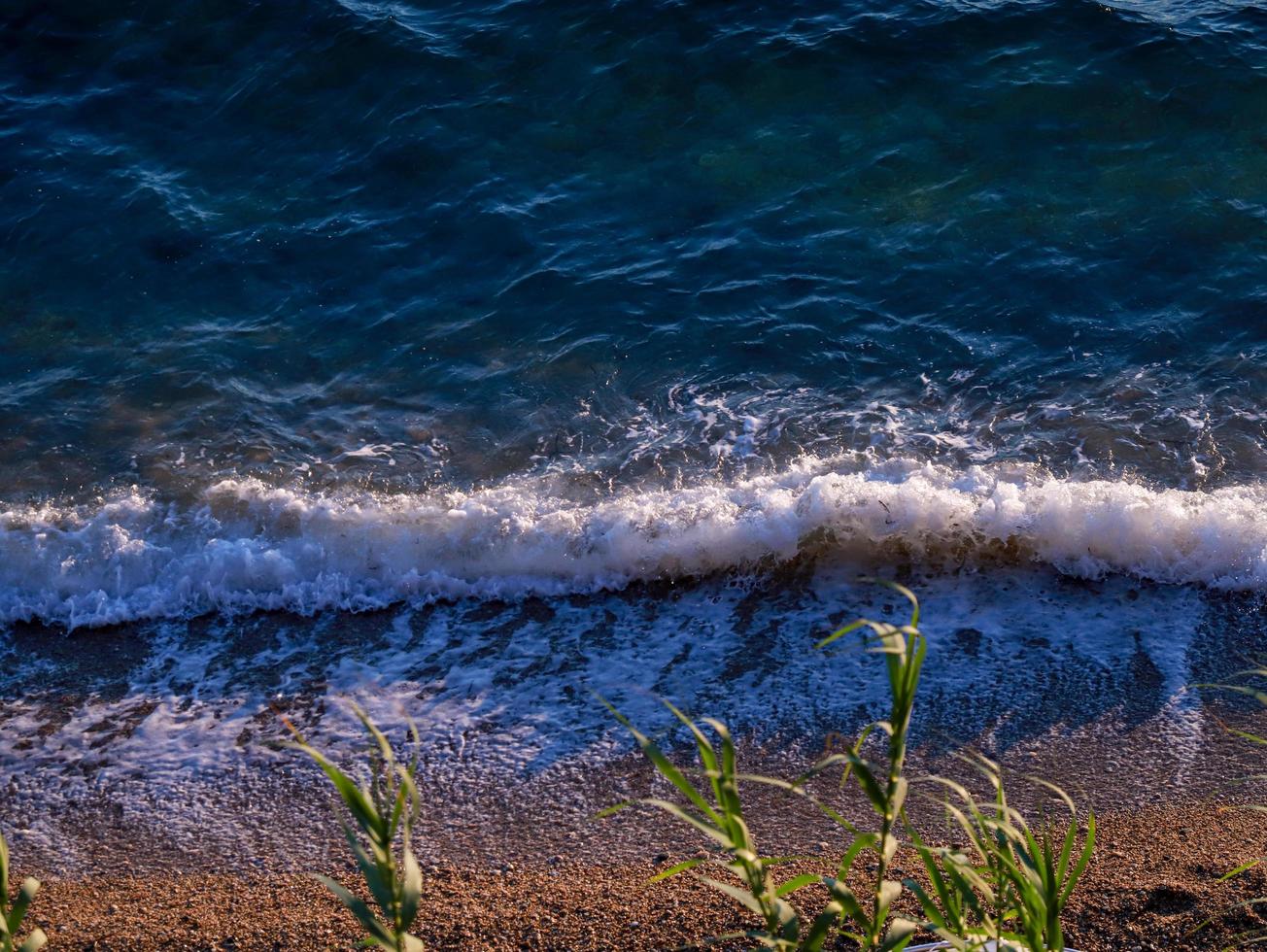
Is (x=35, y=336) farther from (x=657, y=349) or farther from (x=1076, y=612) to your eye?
(x=1076, y=612)

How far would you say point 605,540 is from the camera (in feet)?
21.6

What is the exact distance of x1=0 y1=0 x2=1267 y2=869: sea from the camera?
5.75 m

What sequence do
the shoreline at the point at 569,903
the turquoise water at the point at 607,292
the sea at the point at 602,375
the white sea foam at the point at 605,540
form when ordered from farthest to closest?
the turquoise water at the point at 607,292, the white sea foam at the point at 605,540, the sea at the point at 602,375, the shoreline at the point at 569,903

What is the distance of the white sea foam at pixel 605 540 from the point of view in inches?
247

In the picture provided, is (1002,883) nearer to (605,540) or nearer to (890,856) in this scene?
(890,856)

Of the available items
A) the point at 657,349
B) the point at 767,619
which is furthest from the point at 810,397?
the point at 767,619

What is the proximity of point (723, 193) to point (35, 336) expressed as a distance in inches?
206

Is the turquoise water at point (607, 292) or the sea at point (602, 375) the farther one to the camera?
the turquoise water at point (607, 292)

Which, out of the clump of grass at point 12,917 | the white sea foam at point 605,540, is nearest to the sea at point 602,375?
the white sea foam at point 605,540

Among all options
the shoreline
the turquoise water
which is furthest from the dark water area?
the shoreline

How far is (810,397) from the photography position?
25.1ft

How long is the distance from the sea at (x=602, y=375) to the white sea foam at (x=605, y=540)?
3 cm

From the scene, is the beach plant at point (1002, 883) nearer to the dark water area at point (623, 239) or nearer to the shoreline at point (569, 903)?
the shoreline at point (569, 903)

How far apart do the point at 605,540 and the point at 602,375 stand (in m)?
1.75
